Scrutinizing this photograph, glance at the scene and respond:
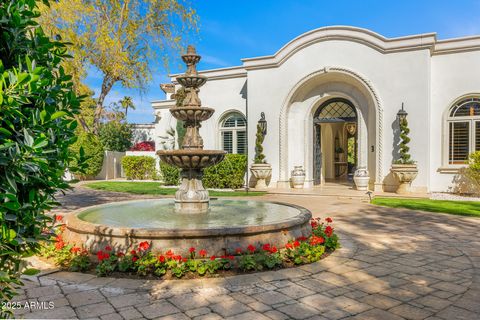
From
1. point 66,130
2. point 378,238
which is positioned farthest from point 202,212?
point 66,130

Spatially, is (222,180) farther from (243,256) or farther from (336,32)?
(243,256)

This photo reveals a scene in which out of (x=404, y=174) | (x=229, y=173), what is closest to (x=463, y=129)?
(x=404, y=174)

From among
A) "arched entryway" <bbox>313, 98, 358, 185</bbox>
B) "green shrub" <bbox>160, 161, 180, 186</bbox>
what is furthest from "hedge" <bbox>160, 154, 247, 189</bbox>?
"arched entryway" <bbox>313, 98, 358, 185</bbox>

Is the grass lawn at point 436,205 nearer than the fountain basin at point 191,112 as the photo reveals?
No

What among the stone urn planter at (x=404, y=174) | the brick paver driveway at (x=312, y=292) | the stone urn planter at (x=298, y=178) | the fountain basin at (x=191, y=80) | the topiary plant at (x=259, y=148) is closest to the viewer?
the brick paver driveway at (x=312, y=292)

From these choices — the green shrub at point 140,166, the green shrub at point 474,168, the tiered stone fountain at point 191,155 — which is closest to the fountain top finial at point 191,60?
the tiered stone fountain at point 191,155

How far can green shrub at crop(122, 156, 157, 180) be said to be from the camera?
20.0 m

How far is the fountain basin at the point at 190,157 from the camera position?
6.50 m

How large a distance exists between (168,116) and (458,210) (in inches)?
547

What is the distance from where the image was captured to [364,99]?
13.9 m

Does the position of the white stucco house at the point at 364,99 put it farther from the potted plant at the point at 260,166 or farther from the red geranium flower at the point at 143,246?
the red geranium flower at the point at 143,246

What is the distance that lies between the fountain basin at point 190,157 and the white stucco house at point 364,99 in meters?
8.47

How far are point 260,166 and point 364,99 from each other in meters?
4.68

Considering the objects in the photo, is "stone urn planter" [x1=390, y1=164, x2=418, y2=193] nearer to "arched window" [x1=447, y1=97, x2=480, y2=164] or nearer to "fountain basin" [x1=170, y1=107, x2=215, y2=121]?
"arched window" [x1=447, y1=97, x2=480, y2=164]
